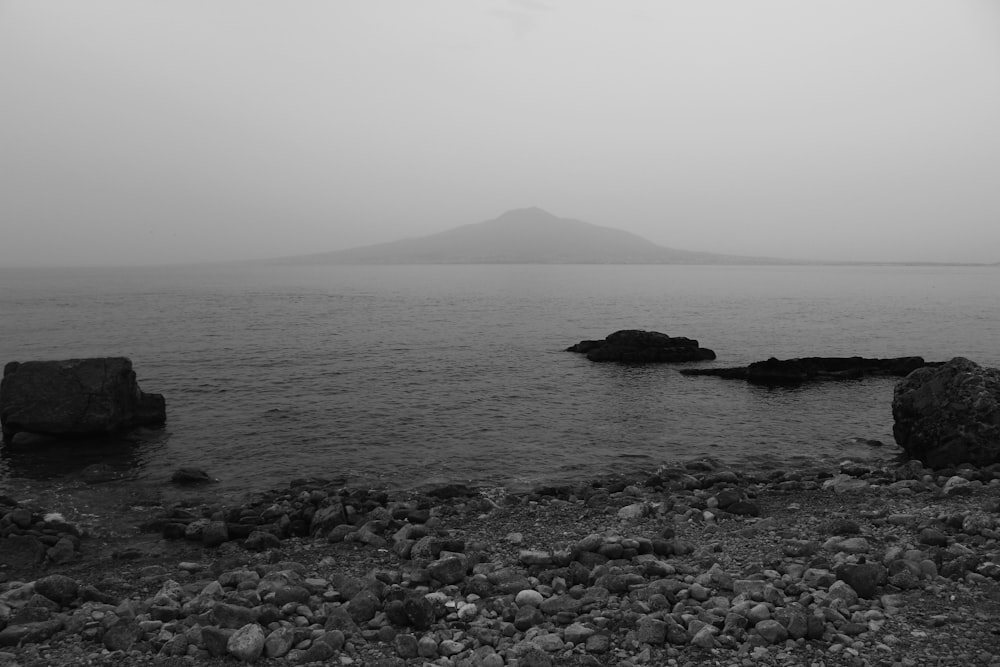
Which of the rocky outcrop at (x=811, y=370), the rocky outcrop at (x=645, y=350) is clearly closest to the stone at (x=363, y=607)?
the rocky outcrop at (x=811, y=370)

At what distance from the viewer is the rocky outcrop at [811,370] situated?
34594mm

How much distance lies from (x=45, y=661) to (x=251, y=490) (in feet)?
32.2

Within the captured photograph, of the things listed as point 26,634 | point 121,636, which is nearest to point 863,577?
point 121,636

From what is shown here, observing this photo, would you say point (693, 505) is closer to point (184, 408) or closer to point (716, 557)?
point (716, 557)

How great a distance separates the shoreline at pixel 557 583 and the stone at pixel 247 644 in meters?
0.03

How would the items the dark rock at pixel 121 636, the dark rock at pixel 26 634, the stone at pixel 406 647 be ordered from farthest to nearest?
1. the dark rock at pixel 26 634
2. the dark rock at pixel 121 636
3. the stone at pixel 406 647

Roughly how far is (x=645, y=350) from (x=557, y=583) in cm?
3416

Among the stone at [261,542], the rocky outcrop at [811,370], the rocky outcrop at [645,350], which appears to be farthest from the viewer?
the rocky outcrop at [645,350]

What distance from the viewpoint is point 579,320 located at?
69938 mm

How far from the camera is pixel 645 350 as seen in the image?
139 feet

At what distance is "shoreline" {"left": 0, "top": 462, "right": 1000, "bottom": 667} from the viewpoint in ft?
24.6

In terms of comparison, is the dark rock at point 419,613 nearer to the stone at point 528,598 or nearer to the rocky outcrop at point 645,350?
the stone at point 528,598

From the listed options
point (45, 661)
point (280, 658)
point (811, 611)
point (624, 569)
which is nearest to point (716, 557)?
point (624, 569)

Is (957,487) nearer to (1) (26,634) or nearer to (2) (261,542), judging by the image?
(2) (261,542)
